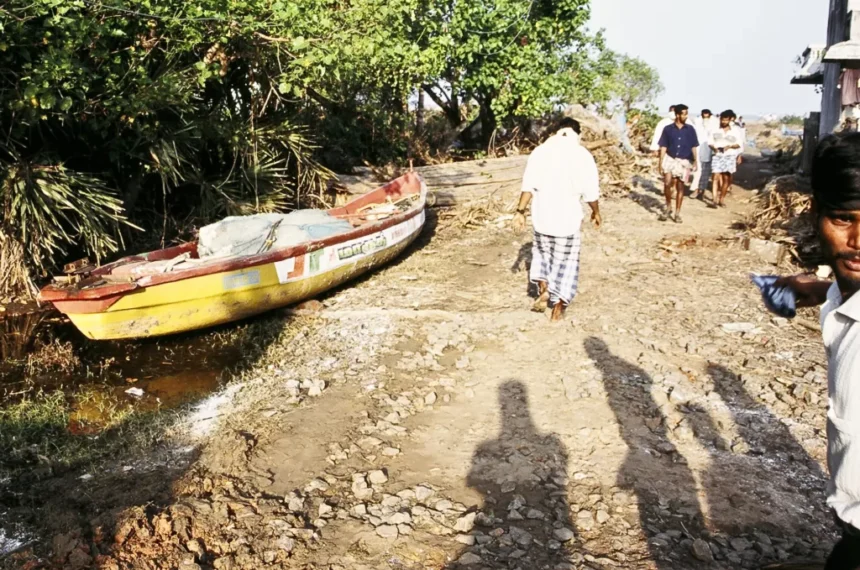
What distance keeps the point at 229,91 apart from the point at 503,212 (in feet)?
16.6

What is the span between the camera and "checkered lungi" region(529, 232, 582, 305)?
251 inches

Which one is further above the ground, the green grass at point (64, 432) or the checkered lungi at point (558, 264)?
the checkered lungi at point (558, 264)

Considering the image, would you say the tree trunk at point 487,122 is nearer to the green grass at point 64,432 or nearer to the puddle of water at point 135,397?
the puddle of water at point 135,397

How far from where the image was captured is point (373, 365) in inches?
229

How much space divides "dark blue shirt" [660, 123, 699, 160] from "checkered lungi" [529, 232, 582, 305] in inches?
192

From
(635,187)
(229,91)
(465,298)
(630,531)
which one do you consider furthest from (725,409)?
(635,187)

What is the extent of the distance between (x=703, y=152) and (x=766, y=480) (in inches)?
422

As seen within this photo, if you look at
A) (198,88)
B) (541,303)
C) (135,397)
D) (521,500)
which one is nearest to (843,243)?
(521,500)

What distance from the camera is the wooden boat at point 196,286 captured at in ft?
19.5

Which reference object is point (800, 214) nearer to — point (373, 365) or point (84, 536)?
point (373, 365)

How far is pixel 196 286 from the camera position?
6.33 meters

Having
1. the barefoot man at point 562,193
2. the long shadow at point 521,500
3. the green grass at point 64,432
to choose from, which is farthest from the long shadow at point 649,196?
the green grass at point 64,432

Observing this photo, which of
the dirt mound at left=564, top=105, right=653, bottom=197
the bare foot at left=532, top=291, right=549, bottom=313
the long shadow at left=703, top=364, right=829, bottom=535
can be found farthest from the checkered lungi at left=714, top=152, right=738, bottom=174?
the long shadow at left=703, top=364, right=829, bottom=535

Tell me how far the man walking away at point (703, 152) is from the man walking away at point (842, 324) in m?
12.3
